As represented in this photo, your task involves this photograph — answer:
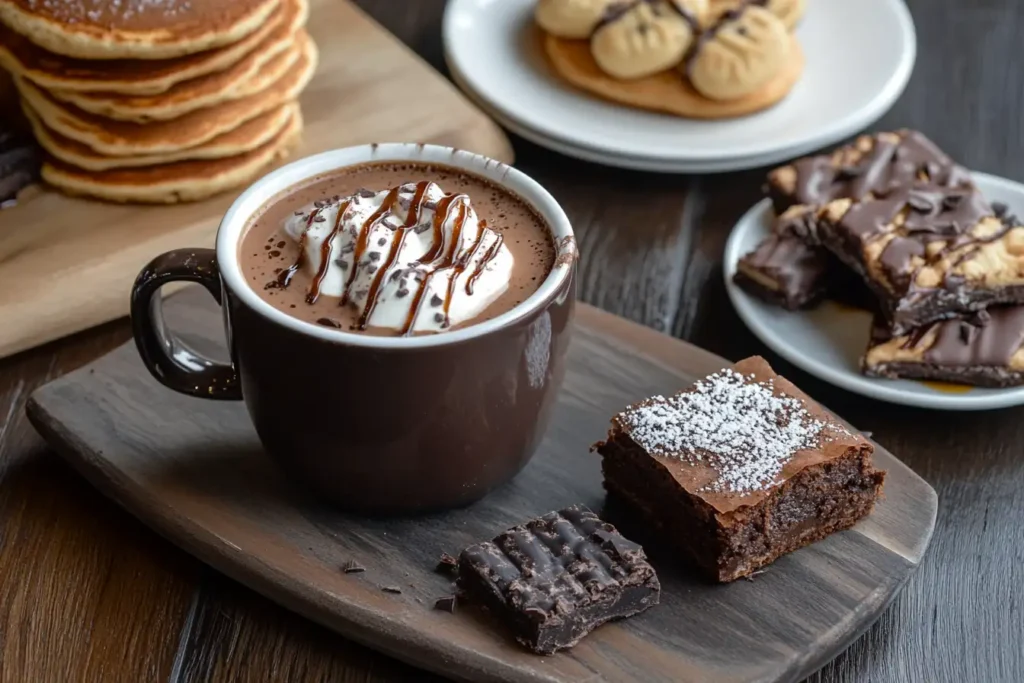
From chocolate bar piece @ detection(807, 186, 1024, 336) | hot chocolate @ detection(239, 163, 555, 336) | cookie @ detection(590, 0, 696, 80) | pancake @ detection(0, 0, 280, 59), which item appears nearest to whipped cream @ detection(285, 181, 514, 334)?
hot chocolate @ detection(239, 163, 555, 336)

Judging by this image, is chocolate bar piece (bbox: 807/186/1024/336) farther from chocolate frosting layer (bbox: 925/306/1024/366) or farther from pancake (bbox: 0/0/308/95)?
pancake (bbox: 0/0/308/95)

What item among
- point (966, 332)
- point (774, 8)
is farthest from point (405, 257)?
point (774, 8)

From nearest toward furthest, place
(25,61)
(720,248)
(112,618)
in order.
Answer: (112,618)
(25,61)
(720,248)

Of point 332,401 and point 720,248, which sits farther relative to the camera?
point 720,248

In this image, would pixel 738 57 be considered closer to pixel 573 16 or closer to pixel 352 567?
pixel 573 16

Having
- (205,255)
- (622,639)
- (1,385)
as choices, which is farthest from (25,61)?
(622,639)

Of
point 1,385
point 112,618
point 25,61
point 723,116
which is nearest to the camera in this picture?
point 112,618

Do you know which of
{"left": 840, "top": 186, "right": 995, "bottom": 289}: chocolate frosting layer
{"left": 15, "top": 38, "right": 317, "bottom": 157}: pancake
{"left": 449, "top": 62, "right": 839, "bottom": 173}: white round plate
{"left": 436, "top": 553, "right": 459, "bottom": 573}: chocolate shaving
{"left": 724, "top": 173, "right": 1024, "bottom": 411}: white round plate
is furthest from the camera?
{"left": 449, "top": 62, "right": 839, "bottom": 173}: white round plate

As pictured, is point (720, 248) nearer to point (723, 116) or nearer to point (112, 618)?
point (723, 116)
